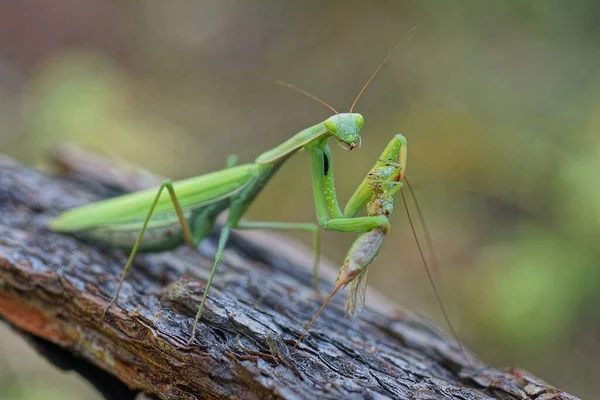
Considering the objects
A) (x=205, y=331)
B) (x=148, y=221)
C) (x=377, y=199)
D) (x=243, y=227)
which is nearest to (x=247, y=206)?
(x=243, y=227)

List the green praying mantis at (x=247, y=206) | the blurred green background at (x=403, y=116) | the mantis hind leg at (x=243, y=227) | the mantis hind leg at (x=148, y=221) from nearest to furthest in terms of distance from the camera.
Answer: the green praying mantis at (x=247, y=206), the mantis hind leg at (x=243, y=227), the mantis hind leg at (x=148, y=221), the blurred green background at (x=403, y=116)

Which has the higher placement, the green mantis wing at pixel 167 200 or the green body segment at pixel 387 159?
the green body segment at pixel 387 159

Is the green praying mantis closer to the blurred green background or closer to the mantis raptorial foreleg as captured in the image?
the mantis raptorial foreleg

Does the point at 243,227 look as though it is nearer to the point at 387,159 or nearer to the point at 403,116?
the point at 387,159

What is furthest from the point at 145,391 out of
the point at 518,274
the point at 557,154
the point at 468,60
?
the point at 468,60

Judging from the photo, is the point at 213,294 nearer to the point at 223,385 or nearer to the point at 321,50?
the point at 223,385

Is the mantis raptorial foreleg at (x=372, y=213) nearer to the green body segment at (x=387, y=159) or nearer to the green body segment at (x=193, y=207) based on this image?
the green body segment at (x=387, y=159)

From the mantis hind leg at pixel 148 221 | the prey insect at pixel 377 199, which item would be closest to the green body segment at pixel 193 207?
the mantis hind leg at pixel 148 221
